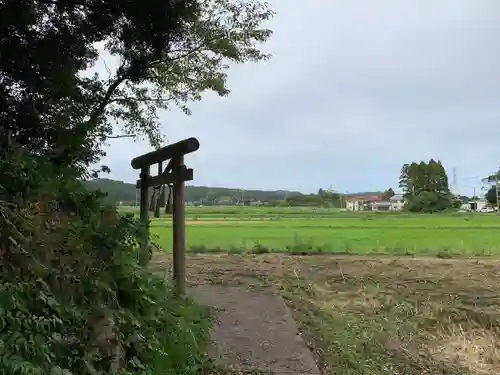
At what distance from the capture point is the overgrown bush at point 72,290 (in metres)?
1.58

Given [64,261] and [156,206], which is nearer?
[64,261]

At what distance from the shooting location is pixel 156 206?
13.6ft

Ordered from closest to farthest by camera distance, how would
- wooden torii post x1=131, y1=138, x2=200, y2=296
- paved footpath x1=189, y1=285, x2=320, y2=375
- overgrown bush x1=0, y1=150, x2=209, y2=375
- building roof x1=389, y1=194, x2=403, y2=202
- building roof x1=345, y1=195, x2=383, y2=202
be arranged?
overgrown bush x1=0, y1=150, x2=209, y2=375
paved footpath x1=189, y1=285, x2=320, y2=375
wooden torii post x1=131, y1=138, x2=200, y2=296
building roof x1=389, y1=194, x2=403, y2=202
building roof x1=345, y1=195, x2=383, y2=202

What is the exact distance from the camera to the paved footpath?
286 cm


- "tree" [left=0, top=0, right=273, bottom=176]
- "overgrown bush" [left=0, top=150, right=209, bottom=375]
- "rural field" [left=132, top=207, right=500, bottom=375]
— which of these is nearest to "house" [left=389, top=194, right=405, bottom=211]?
"rural field" [left=132, top=207, right=500, bottom=375]

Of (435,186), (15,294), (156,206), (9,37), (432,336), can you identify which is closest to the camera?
(15,294)

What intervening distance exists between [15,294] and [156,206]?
8.35 feet

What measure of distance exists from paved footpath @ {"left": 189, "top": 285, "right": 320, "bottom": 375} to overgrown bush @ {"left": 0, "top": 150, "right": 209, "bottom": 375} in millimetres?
327

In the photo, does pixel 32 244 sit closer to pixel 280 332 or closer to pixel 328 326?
pixel 280 332

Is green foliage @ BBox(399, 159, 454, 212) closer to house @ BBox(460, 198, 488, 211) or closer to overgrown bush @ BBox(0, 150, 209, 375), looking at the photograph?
house @ BBox(460, 198, 488, 211)

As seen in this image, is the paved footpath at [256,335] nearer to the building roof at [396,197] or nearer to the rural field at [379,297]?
the rural field at [379,297]

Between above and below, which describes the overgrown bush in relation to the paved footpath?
above

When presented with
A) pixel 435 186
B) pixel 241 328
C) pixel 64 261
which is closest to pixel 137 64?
pixel 241 328

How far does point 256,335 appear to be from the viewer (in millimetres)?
3408
